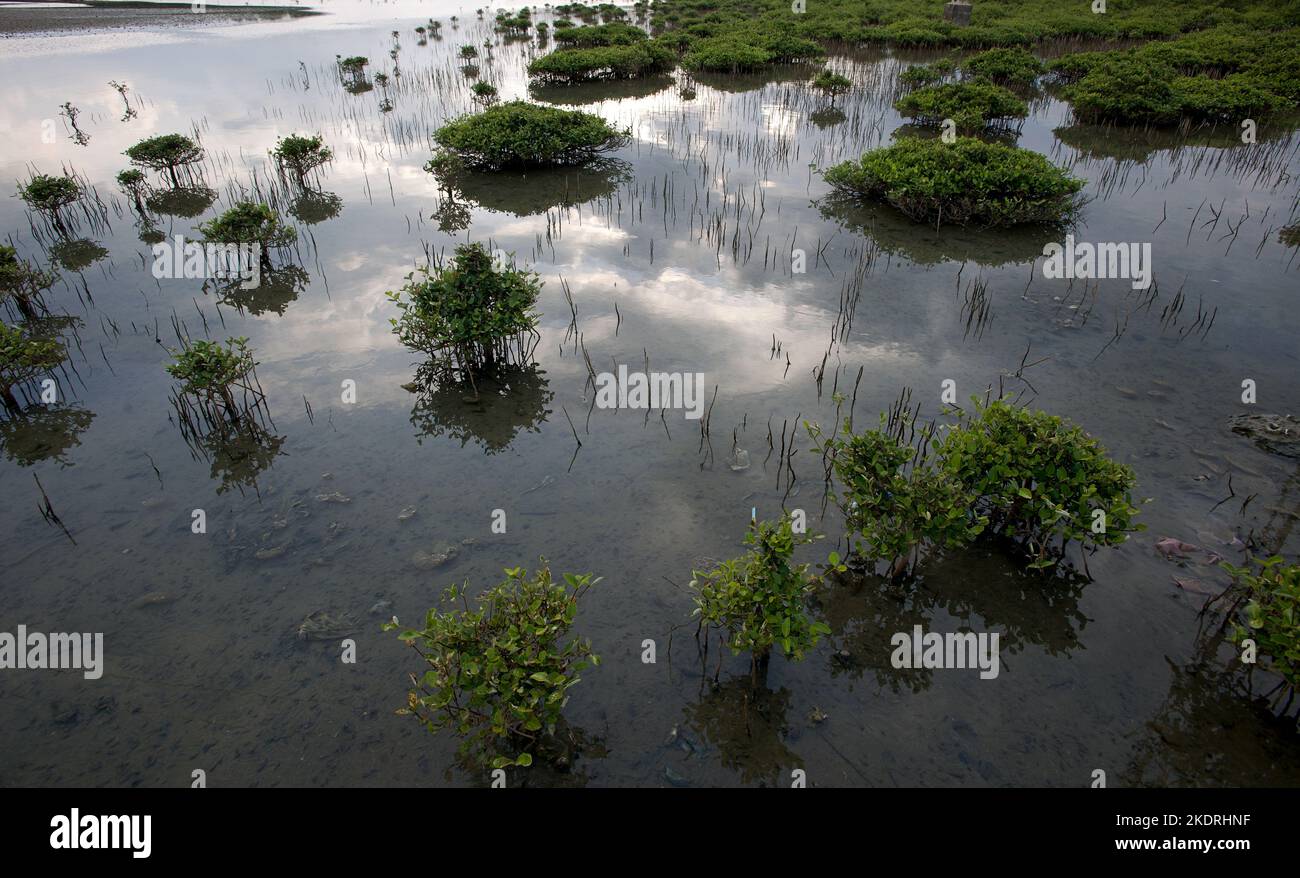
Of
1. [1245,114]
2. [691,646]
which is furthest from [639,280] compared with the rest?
[1245,114]

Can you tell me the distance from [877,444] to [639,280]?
7.03m

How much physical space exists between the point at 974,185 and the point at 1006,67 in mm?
15516

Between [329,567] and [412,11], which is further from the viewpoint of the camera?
[412,11]

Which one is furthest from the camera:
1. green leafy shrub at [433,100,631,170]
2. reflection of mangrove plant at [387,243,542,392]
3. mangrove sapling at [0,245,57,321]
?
green leafy shrub at [433,100,631,170]

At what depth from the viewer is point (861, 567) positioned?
6.47 m

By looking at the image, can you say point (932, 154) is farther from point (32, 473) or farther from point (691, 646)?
point (32, 473)

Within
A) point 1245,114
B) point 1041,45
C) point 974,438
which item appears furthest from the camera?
point 1041,45

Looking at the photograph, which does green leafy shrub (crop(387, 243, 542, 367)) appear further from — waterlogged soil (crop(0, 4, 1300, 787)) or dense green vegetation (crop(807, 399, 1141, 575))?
dense green vegetation (crop(807, 399, 1141, 575))

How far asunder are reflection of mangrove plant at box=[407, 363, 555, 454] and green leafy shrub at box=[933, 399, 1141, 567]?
17.2 feet

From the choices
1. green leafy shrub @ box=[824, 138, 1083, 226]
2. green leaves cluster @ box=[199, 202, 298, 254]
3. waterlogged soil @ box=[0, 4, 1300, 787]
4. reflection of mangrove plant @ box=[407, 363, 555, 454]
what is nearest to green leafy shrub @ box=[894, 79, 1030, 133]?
waterlogged soil @ box=[0, 4, 1300, 787]

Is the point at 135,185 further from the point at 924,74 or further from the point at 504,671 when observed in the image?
the point at 924,74
